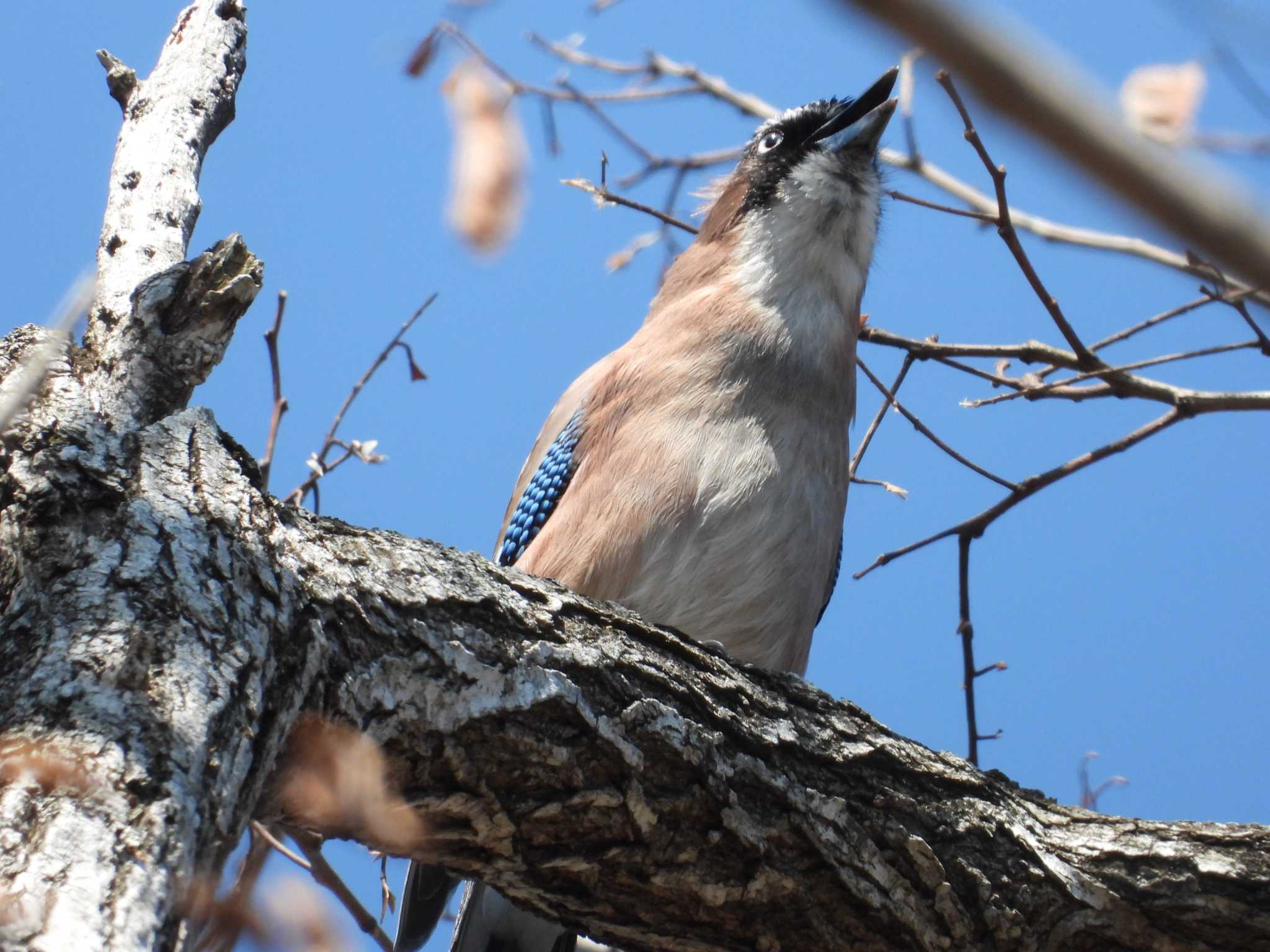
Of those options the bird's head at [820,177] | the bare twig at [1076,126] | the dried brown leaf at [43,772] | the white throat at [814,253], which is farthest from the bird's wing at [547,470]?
the bare twig at [1076,126]

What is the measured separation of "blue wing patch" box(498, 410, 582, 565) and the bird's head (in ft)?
3.25

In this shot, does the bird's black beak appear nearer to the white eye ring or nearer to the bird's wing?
the white eye ring

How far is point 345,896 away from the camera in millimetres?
3936

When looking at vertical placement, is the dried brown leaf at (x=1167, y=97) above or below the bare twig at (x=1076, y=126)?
above

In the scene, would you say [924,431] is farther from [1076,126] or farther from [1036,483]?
[1076,126]

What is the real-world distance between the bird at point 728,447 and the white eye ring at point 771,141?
110 mm

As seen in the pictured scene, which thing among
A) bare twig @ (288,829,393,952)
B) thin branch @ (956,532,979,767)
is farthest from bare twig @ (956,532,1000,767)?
bare twig @ (288,829,393,952)

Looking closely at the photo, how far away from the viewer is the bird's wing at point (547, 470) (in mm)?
4180

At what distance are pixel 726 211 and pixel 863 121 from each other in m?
0.58

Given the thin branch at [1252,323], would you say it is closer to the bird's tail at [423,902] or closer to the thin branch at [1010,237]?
the thin branch at [1010,237]

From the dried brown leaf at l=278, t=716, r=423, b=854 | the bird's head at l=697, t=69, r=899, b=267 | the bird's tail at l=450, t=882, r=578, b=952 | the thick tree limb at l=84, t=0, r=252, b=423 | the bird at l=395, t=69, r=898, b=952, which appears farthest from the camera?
the bird's head at l=697, t=69, r=899, b=267

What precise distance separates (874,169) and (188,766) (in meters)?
3.49

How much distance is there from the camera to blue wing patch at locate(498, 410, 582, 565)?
13.6ft

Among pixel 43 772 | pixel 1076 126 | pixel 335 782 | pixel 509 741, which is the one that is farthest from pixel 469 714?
pixel 1076 126
